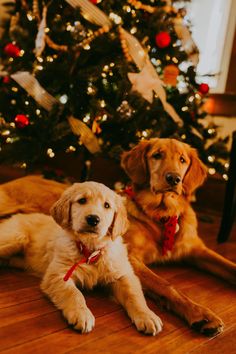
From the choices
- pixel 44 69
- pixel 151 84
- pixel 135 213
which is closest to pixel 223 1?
pixel 151 84

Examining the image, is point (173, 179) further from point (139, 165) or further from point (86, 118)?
point (86, 118)

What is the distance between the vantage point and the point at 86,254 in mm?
1679

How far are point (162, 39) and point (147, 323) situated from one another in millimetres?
2621

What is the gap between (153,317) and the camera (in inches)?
56.5

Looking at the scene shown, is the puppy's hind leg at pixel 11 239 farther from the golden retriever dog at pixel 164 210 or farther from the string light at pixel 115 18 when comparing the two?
the string light at pixel 115 18

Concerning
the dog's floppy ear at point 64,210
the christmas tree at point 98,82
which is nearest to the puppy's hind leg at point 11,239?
the dog's floppy ear at point 64,210

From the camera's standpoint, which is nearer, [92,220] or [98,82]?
[92,220]

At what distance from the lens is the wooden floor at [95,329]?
1273 millimetres

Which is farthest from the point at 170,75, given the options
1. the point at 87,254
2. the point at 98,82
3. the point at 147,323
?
the point at 147,323

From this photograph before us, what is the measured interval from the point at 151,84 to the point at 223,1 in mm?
2013

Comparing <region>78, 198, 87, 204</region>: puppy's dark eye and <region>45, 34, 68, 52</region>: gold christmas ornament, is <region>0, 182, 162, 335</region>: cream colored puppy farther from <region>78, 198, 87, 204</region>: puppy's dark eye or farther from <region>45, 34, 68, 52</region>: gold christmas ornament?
<region>45, 34, 68, 52</region>: gold christmas ornament

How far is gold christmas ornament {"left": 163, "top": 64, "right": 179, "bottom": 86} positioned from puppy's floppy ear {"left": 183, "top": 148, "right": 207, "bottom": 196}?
139cm

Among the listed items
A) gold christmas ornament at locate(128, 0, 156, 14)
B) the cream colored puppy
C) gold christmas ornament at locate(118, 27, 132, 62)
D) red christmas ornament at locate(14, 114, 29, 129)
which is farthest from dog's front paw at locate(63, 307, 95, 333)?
gold christmas ornament at locate(128, 0, 156, 14)

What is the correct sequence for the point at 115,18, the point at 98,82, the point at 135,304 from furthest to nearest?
the point at 98,82
the point at 115,18
the point at 135,304
